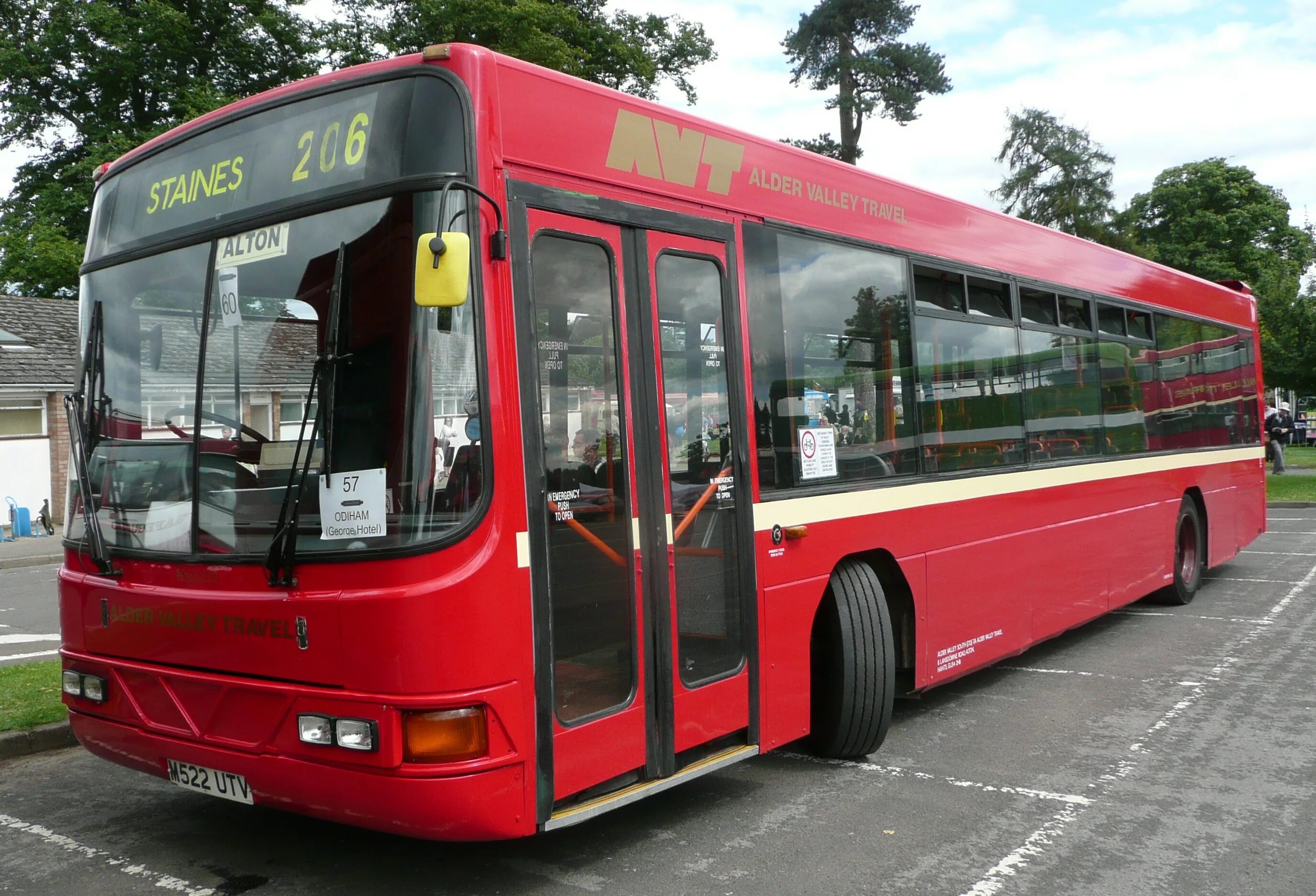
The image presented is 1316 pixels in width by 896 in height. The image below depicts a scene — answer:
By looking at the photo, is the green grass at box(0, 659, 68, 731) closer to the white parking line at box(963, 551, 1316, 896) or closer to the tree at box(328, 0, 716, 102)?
the white parking line at box(963, 551, 1316, 896)

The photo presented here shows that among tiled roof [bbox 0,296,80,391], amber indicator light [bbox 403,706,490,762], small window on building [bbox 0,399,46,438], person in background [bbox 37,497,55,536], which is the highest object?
tiled roof [bbox 0,296,80,391]

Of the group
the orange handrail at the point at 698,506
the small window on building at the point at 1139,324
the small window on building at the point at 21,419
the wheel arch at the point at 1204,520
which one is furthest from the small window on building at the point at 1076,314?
the small window on building at the point at 21,419

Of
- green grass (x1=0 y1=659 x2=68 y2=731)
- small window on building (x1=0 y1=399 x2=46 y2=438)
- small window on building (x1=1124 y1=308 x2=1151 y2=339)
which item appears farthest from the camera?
small window on building (x1=0 y1=399 x2=46 y2=438)

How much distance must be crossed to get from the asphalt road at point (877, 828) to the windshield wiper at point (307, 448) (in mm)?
1375

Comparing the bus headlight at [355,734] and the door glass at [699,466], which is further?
the door glass at [699,466]

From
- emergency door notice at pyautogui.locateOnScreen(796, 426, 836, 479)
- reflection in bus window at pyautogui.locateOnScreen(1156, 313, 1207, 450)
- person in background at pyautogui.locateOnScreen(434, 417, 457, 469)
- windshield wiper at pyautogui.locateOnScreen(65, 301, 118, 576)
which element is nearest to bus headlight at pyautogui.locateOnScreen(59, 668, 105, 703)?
windshield wiper at pyautogui.locateOnScreen(65, 301, 118, 576)

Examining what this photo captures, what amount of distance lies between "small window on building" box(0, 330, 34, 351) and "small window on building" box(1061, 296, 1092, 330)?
81.6 feet

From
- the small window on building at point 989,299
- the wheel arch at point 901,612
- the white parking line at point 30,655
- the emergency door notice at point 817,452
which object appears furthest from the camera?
the white parking line at point 30,655

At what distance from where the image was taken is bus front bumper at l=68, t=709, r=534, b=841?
12.6 ft

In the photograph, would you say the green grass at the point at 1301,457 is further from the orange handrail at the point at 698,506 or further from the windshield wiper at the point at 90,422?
the windshield wiper at the point at 90,422

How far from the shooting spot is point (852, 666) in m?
5.96

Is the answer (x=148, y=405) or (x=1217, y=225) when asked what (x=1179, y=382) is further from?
(x=1217, y=225)

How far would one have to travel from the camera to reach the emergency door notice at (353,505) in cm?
392

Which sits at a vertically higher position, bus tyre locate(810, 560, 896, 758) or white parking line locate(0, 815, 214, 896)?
bus tyre locate(810, 560, 896, 758)
